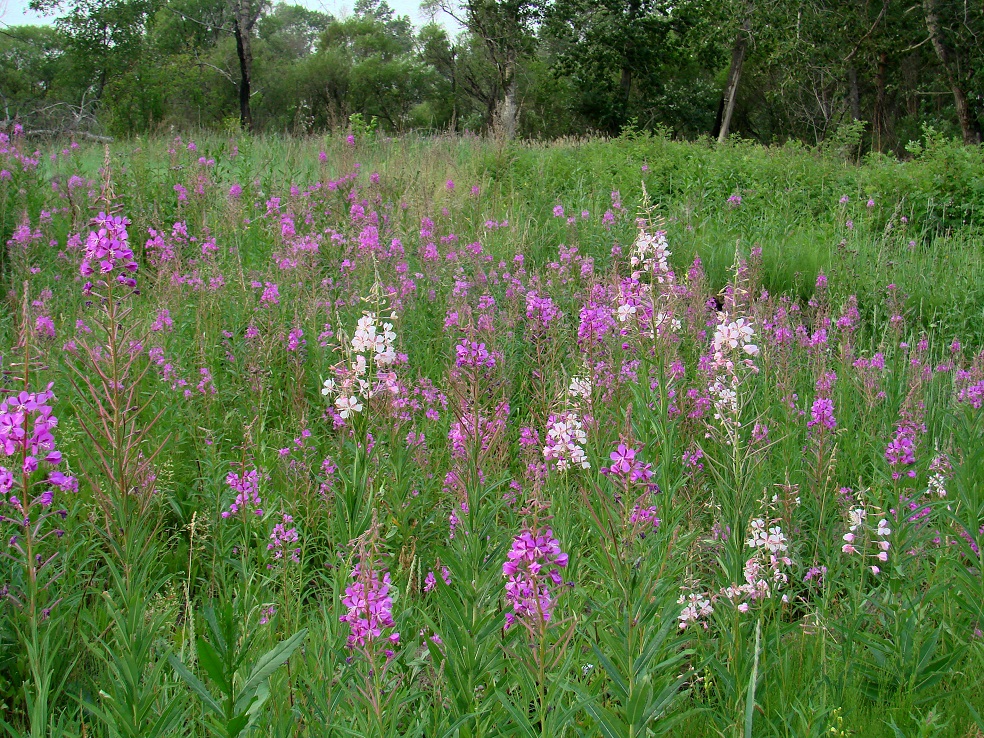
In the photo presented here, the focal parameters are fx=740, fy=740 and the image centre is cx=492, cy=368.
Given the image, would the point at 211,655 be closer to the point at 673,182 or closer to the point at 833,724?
the point at 833,724

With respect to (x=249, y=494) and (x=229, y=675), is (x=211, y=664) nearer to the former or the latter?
(x=229, y=675)

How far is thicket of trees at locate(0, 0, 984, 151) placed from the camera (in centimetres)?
2069

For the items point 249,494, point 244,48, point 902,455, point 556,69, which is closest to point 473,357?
point 249,494

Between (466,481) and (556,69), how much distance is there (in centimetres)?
3810

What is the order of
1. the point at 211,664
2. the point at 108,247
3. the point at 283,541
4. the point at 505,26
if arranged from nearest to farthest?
the point at 211,664 < the point at 108,247 < the point at 283,541 < the point at 505,26

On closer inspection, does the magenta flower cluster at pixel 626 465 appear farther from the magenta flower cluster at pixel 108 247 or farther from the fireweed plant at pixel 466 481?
the magenta flower cluster at pixel 108 247

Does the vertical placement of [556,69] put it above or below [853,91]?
above

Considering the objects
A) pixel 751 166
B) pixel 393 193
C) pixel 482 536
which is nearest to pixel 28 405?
pixel 482 536

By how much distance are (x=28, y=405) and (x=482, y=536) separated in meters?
0.97

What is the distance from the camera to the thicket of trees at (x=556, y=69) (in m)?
20.7

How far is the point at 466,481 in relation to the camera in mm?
1473

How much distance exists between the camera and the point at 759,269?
5.57 metres

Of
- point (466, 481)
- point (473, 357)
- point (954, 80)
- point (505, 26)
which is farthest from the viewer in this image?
point (505, 26)

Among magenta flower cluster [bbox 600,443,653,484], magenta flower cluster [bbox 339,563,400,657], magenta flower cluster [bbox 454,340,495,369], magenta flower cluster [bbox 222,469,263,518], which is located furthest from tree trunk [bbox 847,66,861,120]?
magenta flower cluster [bbox 339,563,400,657]
